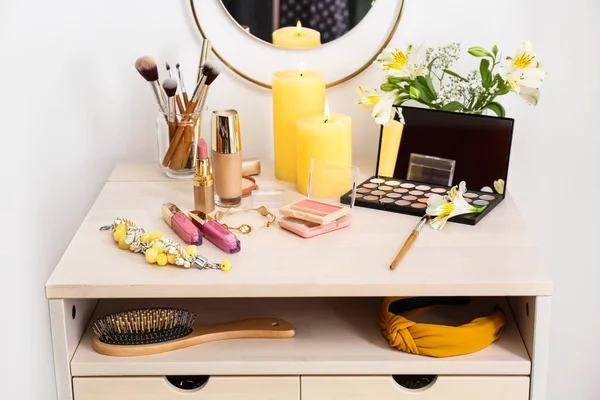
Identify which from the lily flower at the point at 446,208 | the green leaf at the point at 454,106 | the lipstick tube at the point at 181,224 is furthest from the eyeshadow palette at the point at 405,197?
the lipstick tube at the point at 181,224

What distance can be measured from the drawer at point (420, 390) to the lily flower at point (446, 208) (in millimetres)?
220

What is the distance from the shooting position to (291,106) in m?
1.31

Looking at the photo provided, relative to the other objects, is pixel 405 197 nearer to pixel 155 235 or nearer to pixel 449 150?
pixel 449 150

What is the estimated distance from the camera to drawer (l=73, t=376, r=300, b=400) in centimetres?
103

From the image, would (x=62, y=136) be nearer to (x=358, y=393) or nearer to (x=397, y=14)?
(x=397, y=14)

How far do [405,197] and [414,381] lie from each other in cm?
28

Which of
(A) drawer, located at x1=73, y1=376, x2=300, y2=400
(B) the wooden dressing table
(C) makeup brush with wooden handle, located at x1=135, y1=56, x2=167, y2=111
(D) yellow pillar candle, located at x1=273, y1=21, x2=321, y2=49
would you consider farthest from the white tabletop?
(D) yellow pillar candle, located at x1=273, y1=21, x2=321, y2=49

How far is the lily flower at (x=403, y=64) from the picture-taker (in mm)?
1265

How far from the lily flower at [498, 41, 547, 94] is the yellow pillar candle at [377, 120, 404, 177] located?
0.63ft

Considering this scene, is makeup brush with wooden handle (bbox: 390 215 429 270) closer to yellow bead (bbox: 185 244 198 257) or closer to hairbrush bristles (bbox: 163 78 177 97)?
yellow bead (bbox: 185 244 198 257)

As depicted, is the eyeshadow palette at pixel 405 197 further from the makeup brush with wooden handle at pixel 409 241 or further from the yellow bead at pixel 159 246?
the yellow bead at pixel 159 246

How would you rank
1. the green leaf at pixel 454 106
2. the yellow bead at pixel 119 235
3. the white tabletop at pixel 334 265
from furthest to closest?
the green leaf at pixel 454 106 < the yellow bead at pixel 119 235 < the white tabletop at pixel 334 265

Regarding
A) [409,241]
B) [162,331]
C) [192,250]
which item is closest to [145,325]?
[162,331]

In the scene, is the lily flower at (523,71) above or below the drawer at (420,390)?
above
